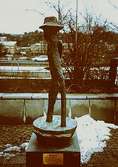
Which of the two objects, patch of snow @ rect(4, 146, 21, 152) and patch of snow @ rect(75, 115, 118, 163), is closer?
patch of snow @ rect(75, 115, 118, 163)

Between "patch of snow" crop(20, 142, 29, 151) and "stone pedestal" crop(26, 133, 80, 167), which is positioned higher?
"stone pedestal" crop(26, 133, 80, 167)

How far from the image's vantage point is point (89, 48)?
1523 centimetres

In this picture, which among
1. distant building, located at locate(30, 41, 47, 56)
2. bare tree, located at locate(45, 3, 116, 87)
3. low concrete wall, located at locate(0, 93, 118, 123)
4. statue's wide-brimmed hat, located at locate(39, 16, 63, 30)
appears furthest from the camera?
distant building, located at locate(30, 41, 47, 56)

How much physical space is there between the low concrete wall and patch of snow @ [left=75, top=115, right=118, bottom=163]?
0.91 metres

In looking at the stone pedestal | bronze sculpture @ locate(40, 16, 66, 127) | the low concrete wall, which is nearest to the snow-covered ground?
the low concrete wall

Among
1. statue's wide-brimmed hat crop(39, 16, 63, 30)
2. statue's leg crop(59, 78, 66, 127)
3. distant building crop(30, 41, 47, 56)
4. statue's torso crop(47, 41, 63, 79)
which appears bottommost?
distant building crop(30, 41, 47, 56)

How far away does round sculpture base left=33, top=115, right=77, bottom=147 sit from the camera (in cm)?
513

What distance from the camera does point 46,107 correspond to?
10789mm

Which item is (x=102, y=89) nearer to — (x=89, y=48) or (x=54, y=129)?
(x=89, y=48)

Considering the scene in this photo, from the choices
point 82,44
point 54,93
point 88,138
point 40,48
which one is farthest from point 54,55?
point 40,48

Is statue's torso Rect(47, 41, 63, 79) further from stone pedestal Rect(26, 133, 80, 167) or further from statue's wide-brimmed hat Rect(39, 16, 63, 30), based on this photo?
stone pedestal Rect(26, 133, 80, 167)

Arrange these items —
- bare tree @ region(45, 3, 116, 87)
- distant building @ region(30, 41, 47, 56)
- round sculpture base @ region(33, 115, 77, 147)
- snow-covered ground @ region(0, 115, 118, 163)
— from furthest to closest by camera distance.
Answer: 1. distant building @ region(30, 41, 47, 56)
2. bare tree @ region(45, 3, 116, 87)
3. snow-covered ground @ region(0, 115, 118, 163)
4. round sculpture base @ region(33, 115, 77, 147)

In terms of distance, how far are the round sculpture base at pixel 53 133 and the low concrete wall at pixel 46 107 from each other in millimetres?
4780

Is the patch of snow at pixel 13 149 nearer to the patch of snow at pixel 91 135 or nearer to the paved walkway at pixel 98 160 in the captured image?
the paved walkway at pixel 98 160
